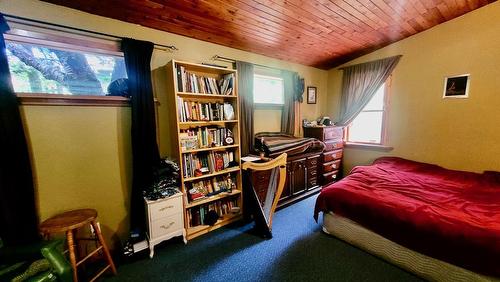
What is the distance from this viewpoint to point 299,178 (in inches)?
119

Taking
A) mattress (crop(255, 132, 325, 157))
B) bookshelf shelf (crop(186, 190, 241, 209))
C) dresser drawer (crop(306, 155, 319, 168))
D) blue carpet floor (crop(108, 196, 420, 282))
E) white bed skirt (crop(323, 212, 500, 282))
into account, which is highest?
mattress (crop(255, 132, 325, 157))

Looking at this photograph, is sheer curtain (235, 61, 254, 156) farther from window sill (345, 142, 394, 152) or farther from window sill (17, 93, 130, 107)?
window sill (345, 142, 394, 152)

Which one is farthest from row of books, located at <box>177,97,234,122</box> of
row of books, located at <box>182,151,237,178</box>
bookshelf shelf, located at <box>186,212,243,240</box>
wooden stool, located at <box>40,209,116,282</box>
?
bookshelf shelf, located at <box>186,212,243,240</box>

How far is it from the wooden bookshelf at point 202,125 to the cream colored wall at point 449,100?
8.81 feet

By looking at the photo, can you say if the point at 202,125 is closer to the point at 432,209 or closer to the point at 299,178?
the point at 299,178

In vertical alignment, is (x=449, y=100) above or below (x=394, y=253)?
above

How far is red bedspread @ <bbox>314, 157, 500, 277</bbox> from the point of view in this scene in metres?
1.32

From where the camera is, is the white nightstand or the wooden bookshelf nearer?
the white nightstand

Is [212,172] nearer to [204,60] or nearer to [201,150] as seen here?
[201,150]

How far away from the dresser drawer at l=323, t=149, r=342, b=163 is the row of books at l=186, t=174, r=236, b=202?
5.68ft

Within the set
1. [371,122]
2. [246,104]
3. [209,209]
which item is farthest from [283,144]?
[371,122]

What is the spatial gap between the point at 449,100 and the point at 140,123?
12.9ft

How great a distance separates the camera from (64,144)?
1.68m

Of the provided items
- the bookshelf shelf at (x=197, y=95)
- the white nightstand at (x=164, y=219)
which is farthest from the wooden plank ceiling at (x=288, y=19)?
the white nightstand at (x=164, y=219)
